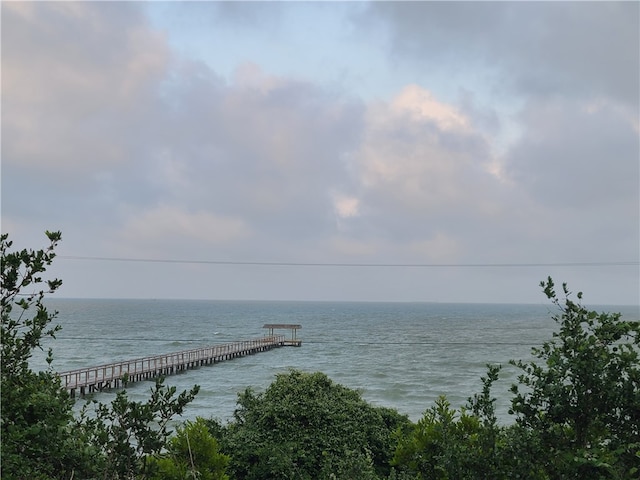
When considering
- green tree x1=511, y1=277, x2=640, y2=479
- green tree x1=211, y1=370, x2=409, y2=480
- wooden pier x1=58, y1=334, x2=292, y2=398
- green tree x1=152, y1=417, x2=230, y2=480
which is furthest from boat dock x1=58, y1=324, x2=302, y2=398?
green tree x1=511, y1=277, x2=640, y2=479

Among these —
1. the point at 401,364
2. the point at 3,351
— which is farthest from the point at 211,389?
the point at 3,351

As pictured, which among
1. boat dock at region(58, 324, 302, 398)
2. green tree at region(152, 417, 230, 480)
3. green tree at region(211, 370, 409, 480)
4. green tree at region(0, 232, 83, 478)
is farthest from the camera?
boat dock at region(58, 324, 302, 398)

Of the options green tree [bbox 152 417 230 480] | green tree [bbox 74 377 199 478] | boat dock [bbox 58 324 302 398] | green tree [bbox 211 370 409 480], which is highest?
green tree [bbox 74 377 199 478]

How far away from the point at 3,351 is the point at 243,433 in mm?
7981

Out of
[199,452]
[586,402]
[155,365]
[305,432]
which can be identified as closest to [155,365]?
Answer: [155,365]

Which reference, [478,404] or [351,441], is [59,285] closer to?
[478,404]

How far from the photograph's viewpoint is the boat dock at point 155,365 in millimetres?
37438

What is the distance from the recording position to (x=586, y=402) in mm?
5191

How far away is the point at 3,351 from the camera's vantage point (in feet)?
17.3

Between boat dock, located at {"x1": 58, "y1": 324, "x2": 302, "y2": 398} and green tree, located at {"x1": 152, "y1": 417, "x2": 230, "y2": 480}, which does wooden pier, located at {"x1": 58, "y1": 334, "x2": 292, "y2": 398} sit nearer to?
boat dock, located at {"x1": 58, "y1": 324, "x2": 302, "y2": 398}

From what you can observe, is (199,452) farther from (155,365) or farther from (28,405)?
(155,365)

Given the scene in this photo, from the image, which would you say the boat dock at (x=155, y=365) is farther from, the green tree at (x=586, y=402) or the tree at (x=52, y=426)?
the green tree at (x=586, y=402)

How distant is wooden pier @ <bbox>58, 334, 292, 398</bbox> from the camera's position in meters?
37.5

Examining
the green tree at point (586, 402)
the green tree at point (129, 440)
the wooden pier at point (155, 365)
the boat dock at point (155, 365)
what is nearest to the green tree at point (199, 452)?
the green tree at point (129, 440)
